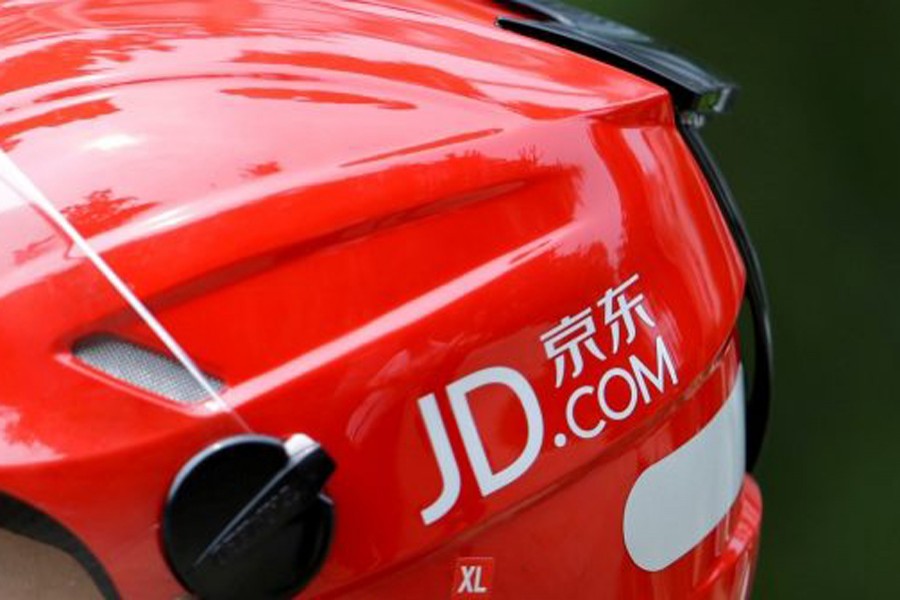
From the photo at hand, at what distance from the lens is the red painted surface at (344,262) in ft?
3.11

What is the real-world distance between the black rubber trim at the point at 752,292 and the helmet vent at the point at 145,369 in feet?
1.78

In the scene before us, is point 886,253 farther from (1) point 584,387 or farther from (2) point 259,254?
(2) point 259,254

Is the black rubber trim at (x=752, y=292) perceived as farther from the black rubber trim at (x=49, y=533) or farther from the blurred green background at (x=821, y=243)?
the blurred green background at (x=821, y=243)

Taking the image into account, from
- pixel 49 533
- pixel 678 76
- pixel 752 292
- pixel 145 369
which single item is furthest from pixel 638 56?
pixel 49 533

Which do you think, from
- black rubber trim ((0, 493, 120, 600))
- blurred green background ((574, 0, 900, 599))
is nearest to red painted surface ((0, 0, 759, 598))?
black rubber trim ((0, 493, 120, 600))

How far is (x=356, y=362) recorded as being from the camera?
994 millimetres

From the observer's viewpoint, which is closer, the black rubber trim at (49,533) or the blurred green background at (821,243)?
the black rubber trim at (49,533)

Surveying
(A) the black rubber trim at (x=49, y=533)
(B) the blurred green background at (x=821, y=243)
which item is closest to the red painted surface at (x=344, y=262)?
(A) the black rubber trim at (x=49, y=533)

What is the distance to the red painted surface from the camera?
3.11ft

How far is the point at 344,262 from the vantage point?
3.29 feet

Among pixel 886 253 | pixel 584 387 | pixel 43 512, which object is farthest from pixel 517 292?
pixel 886 253

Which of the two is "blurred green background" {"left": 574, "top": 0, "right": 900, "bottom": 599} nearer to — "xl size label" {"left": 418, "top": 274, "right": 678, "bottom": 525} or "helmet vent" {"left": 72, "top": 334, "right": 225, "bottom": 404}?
"xl size label" {"left": 418, "top": 274, "right": 678, "bottom": 525}

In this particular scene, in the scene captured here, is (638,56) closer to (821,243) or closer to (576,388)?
(576,388)

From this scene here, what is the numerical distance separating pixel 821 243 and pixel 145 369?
1.75 metres
